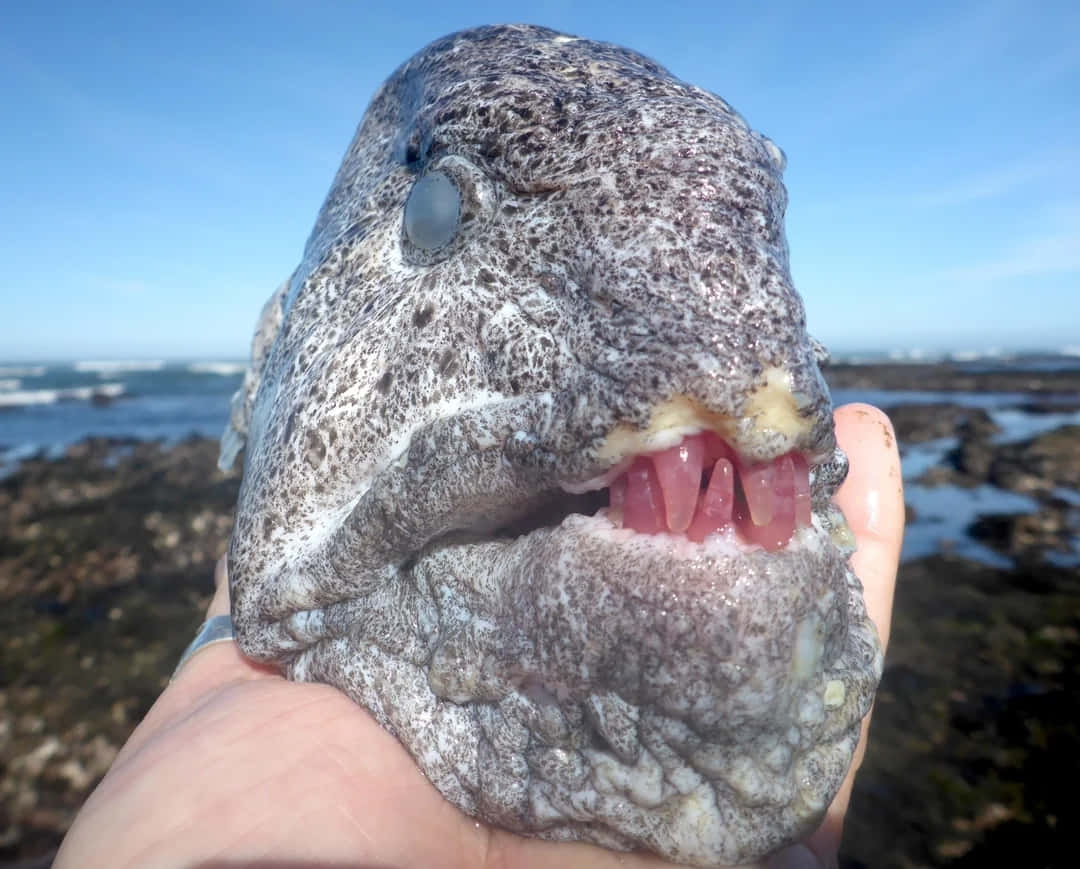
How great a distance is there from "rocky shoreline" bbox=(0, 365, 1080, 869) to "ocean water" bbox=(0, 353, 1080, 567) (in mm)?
545

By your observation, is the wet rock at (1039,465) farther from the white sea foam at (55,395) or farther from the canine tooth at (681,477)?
the white sea foam at (55,395)

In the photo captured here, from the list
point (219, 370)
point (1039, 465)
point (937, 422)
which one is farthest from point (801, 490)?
→ point (219, 370)

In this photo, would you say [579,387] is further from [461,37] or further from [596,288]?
[461,37]

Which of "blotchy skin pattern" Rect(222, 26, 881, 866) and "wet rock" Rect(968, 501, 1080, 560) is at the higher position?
"blotchy skin pattern" Rect(222, 26, 881, 866)

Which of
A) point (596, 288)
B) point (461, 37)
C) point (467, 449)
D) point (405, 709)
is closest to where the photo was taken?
point (596, 288)

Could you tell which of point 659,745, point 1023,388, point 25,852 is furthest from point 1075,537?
point 1023,388

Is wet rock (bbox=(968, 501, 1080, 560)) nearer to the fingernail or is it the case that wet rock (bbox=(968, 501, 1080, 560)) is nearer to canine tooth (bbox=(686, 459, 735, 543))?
the fingernail

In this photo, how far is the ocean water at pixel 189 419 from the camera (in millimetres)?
12602

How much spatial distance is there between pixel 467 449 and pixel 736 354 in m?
0.67

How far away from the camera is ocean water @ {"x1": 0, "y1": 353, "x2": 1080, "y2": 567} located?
41.3ft

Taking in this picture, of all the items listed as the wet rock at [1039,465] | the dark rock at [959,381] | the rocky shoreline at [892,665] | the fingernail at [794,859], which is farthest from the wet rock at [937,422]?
the fingernail at [794,859]

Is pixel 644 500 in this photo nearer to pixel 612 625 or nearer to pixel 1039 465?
pixel 612 625

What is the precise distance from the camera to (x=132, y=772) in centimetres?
210

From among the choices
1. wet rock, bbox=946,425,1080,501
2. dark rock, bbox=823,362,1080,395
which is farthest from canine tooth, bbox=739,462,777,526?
dark rock, bbox=823,362,1080,395
